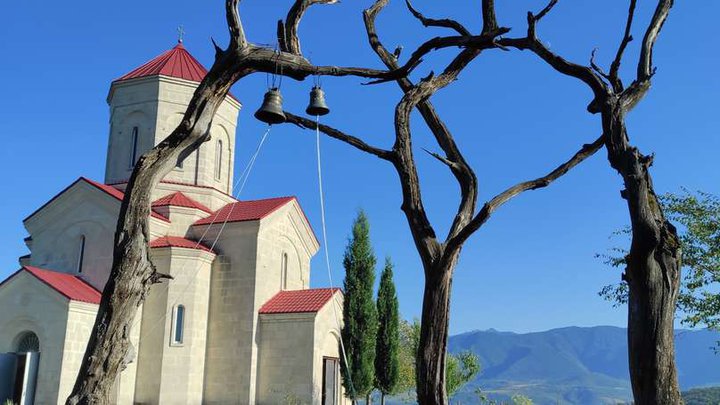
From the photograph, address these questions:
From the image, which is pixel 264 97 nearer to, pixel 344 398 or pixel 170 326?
pixel 170 326

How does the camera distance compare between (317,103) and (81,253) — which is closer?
(317,103)

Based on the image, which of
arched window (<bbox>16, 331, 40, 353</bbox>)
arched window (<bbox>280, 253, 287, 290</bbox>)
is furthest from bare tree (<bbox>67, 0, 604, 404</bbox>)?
arched window (<bbox>280, 253, 287, 290</bbox>)

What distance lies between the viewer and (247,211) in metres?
18.5

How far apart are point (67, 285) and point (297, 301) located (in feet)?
19.4

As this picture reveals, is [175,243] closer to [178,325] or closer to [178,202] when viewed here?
[178,202]

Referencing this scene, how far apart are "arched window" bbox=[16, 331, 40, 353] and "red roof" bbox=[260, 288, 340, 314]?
5.63 m

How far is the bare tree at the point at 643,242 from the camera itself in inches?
183

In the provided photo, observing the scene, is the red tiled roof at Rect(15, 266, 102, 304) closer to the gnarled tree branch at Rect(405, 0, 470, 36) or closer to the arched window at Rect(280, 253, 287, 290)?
the arched window at Rect(280, 253, 287, 290)

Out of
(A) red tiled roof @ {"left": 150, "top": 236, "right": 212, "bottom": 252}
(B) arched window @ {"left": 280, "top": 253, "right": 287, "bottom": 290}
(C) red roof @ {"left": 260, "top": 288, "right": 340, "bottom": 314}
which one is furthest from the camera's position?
(B) arched window @ {"left": 280, "top": 253, "right": 287, "bottom": 290}

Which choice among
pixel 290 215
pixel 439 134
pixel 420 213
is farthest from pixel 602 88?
pixel 290 215

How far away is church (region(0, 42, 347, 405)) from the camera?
15156mm

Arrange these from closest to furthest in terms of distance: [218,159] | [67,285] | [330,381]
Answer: [67,285] → [330,381] → [218,159]

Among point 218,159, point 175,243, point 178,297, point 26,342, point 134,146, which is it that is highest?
point 134,146

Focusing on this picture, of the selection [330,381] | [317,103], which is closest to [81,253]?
[330,381]
